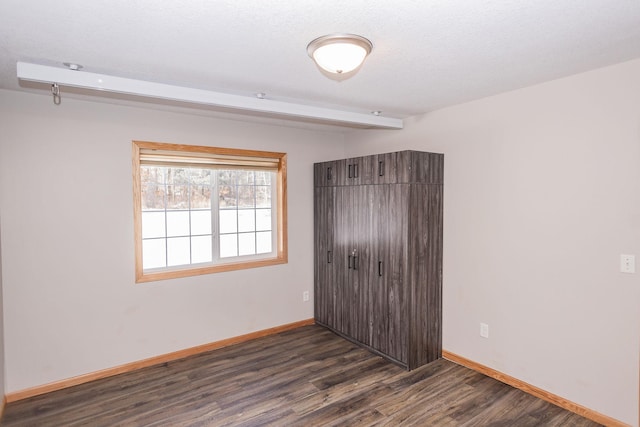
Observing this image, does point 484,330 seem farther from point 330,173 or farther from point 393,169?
point 330,173

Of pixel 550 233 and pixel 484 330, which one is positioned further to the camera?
pixel 484 330

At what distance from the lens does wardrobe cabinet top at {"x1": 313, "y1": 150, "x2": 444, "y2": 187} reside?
3.22 metres

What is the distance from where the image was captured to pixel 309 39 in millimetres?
1890

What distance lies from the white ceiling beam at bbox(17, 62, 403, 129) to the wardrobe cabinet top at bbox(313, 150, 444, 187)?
44 cm

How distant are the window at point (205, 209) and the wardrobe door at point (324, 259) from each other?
427mm

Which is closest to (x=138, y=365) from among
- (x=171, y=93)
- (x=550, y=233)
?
(x=171, y=93)

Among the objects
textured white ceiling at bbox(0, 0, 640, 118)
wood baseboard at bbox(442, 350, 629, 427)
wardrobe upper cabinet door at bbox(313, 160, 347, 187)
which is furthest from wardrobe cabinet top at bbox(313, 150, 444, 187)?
wood baseboard at bbox(442, 350, 629, 427)

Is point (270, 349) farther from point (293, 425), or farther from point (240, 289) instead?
point (293, 425)

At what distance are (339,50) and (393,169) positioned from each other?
5.36ft

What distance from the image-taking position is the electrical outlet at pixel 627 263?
2.31 metres

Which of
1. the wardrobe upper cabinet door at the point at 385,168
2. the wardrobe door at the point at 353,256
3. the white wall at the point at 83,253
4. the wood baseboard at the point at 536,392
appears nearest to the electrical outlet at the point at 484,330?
the wood baseboard at the point at 536,392

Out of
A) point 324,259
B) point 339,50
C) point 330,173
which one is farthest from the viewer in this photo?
point 324,259

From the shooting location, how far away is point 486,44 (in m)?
1.97

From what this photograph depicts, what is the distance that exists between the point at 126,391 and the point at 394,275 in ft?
8.15
